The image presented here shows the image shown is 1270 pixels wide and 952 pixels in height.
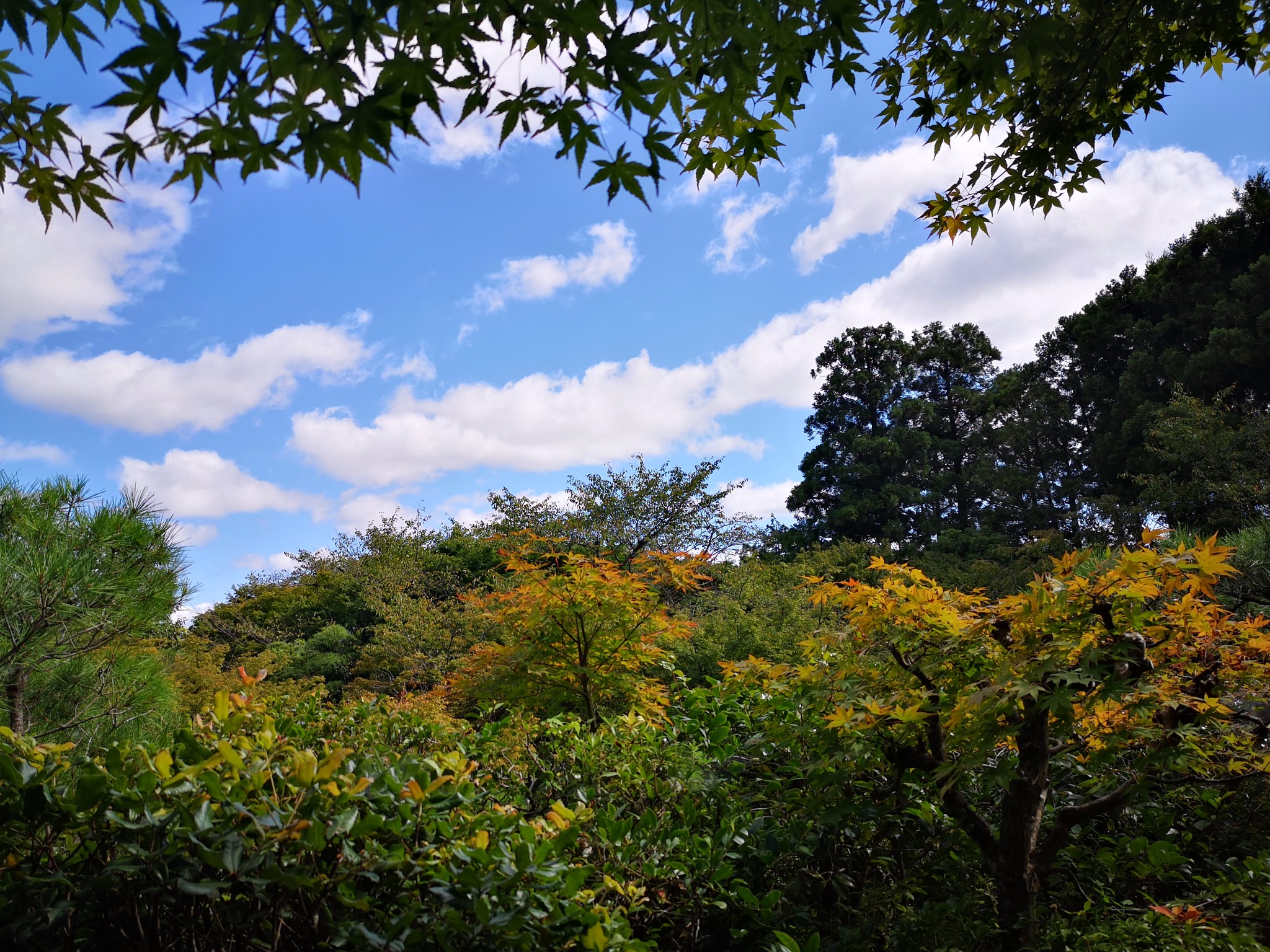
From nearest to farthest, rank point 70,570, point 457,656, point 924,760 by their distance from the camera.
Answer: point 924,760 → point 70,570 → point 457,656

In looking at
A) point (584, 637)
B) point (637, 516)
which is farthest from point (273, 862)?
point (637, 516)

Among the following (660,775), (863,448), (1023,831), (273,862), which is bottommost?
(1023,831)

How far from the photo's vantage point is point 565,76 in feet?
5.16

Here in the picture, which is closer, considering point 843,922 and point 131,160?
point 131,160

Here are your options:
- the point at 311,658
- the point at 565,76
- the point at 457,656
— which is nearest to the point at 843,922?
the point at 565,76

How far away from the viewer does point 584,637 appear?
4004mm

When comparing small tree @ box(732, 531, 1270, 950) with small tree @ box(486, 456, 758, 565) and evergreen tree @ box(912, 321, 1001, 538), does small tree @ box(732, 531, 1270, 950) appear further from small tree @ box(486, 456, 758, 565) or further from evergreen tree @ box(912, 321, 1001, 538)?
evergreen tree @ box(912, 321, 1001, 538)

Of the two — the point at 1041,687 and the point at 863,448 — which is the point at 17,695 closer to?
the point at 1041,687

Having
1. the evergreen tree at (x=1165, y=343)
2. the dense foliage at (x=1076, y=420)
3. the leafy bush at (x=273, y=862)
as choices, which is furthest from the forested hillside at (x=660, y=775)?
the evergreen tree at (x=1165, y=343)

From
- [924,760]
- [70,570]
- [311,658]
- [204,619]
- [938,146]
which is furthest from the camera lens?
[204,619]

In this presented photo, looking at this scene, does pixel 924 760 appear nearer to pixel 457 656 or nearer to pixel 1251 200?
pixel 457 656

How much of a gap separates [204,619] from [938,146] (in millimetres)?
13467

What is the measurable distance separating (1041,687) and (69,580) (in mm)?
4547

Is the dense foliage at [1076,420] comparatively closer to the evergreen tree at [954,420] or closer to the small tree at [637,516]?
the evergreen tree at [954,420]
